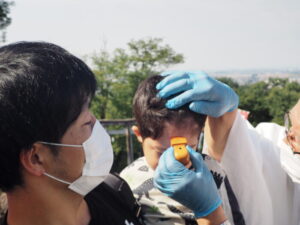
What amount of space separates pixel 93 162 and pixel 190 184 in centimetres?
46

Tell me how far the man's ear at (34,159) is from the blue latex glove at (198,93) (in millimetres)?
766

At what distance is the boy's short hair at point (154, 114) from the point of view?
5.98 ft

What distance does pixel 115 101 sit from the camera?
17.9 m

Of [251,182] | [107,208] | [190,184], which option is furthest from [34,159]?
[251,182]

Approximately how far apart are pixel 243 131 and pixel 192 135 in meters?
0.34

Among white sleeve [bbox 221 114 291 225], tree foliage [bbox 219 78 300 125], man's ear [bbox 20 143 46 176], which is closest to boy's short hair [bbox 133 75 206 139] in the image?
white sleeve [bbox 221 114 291 225]

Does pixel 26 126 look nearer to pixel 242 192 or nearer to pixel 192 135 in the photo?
pixel 192 135

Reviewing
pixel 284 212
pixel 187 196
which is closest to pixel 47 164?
pixel 187 196

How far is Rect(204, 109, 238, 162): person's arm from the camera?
1984 millimetres

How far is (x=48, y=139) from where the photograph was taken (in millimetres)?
1244

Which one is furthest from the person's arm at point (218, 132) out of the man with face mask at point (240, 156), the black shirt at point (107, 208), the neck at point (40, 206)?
the neck at point (40, 206)

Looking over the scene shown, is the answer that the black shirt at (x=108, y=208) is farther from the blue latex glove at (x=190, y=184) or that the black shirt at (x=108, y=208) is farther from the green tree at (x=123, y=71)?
the green tree at (x=123, y=71)

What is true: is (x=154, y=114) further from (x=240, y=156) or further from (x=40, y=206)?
(x=40, y=206)

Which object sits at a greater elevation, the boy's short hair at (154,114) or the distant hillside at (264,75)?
the boy's short hair at (154,114)
